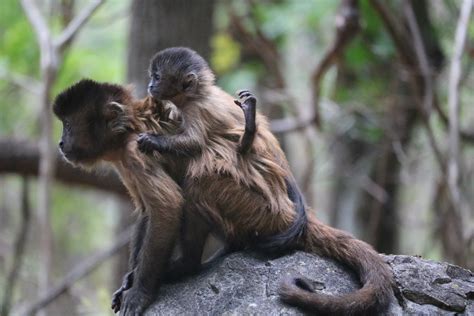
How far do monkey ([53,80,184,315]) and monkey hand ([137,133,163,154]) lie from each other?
0.08 meters

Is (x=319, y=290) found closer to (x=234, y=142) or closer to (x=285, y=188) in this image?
(x=285, y=188)

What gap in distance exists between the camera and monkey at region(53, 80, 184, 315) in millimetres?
5023

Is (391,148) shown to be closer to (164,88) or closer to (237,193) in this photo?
(164,88)

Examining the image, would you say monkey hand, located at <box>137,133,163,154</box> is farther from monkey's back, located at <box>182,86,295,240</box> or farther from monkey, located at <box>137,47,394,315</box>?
monkey's back, located at <box>182,86,295,240</box>

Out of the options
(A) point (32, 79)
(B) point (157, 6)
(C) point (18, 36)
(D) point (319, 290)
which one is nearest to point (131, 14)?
(B) point (157, 6)

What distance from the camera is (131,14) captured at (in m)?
9.69

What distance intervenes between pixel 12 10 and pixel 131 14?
300 cm

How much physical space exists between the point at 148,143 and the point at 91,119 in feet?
2.28

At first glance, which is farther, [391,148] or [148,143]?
[391,148]

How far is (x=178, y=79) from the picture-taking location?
18.1 feet

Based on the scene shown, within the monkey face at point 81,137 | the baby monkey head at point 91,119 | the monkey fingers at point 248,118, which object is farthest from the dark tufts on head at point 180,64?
the monkey face at point 81,137

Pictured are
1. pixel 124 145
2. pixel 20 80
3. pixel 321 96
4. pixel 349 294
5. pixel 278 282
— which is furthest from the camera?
pixel 321 96

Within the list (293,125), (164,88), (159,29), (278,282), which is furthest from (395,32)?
(278,282)

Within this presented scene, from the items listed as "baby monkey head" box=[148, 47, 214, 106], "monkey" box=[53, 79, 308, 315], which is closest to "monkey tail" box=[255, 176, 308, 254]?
"monkey" box=[53, 79, 308, 315]
